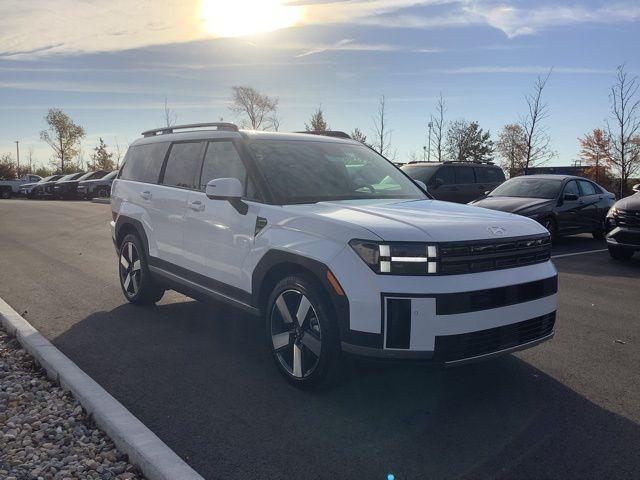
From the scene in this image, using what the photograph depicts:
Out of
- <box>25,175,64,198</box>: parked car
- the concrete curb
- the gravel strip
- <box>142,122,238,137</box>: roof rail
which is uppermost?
<box>142,122,238,137</box>: roof rail

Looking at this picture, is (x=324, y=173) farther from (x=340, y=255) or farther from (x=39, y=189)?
(x=39, y=189)

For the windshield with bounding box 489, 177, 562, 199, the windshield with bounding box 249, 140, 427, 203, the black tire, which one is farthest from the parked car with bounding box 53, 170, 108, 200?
the windshield with bounding box 249, 140, 427, 203

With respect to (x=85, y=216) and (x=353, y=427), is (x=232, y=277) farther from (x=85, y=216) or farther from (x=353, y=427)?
(x=85, y=216)

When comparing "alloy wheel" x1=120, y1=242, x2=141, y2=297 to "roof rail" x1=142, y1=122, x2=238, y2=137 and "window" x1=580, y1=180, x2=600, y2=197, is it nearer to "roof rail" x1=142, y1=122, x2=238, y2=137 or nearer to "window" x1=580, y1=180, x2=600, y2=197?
"roof rail" x1=142, y1=122, x2=238, y2=137

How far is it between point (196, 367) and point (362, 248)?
191 cm

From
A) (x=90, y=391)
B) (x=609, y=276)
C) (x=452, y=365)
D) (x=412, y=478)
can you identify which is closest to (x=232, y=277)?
(x=90, y=391)

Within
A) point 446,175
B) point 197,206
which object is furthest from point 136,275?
point 446,175

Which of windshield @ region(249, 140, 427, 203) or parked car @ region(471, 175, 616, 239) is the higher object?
windshield @ region(249, 140, 427, 203)

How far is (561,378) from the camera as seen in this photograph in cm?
437

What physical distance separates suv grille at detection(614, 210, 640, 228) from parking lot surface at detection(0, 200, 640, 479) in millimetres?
3852

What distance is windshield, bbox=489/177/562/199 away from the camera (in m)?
12.6

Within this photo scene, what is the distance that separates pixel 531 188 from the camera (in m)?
12.8

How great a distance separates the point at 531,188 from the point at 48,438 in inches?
459

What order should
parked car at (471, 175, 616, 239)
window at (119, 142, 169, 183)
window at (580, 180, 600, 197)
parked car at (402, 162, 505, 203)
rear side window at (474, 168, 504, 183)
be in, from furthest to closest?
rear side window at (474, 168, 504, 183), parked car at (402, 162, 505, 203), window at (580, 180, 600, 197), parked car at (471, 175, 616, 239), window at (119, 142, 169, 183)
